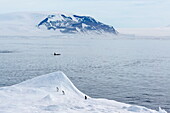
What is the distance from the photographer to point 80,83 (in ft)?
160

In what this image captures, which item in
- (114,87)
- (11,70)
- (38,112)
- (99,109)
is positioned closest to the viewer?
(38,112)

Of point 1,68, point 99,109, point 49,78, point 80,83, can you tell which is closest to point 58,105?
point 99,109

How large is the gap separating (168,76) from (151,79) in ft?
15.3

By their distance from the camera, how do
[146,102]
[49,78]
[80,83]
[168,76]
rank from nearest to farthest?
1. [146,102]
2. [49,78]
3. [80,83]
4. [168,76]

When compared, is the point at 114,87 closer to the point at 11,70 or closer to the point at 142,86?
the point at 142,86

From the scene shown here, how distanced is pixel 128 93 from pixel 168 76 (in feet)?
51.9

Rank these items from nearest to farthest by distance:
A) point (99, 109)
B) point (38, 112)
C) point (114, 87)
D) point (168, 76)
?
point (38, 112) < point (99, 109) < point (114, 87) < point (168, 76)

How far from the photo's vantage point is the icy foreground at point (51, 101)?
28.7m

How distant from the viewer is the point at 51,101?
31.9m

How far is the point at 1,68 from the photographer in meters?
64.4

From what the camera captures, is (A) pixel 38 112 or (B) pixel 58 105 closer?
(A) pixel 38 112

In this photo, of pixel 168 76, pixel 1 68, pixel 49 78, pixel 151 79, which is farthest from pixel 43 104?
pixel 1 68

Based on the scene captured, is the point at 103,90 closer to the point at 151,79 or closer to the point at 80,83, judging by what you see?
the point at 80,83

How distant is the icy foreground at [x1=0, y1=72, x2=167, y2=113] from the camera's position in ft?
94.1
